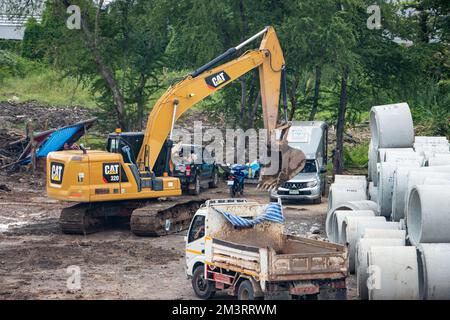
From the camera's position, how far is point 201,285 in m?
17.6

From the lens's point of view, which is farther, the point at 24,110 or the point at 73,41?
the point at 24,110

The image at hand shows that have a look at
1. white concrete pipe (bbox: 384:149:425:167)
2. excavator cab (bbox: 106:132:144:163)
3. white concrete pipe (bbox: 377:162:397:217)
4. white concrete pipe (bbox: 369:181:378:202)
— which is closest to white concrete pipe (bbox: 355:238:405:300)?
white concrete pipe (bbox: 377:162:397:217)

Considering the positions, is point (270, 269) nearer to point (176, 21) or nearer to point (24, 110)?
point (176, 21)

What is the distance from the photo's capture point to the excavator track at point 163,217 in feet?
79.5

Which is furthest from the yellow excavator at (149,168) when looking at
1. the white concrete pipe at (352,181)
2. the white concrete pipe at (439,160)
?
the white concrete pipe at (439,160)

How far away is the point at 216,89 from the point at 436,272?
40.4ft

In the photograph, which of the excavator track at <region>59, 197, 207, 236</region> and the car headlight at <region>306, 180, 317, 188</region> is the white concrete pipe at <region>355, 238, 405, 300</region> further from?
the car headlight at <region>306, 180, 317, 188</region>

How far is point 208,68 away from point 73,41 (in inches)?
462

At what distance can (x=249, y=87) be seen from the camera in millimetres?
38469

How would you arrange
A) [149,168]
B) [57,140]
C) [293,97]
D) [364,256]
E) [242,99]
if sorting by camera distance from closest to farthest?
[364,256], [149,168], [57,140], [242,99], [293,97]

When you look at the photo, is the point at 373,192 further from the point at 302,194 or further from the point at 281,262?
the point at 302,194

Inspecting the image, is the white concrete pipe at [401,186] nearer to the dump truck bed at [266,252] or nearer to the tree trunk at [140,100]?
the dump truck bed at [266,252]

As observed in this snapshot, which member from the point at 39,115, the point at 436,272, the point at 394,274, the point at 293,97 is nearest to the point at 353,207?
the point at 394,274
